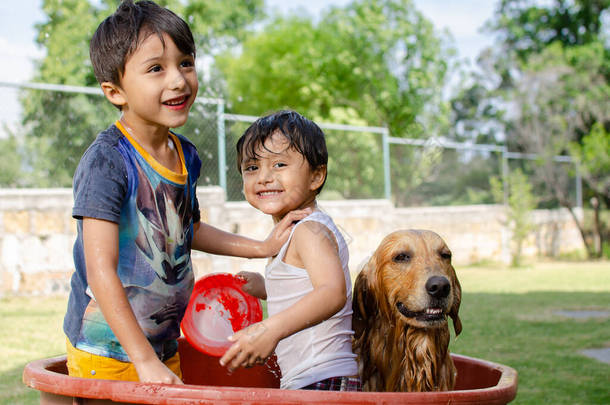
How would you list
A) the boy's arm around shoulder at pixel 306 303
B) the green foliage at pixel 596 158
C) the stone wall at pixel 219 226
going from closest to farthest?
the boy's arm around shoulder at pixel 306 303
the stone wall at pixel 219 226
the green foliage at pixel 596 158

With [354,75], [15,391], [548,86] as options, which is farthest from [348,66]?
[15,391]

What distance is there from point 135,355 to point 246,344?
330 mm

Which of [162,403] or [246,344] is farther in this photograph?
[246,344]

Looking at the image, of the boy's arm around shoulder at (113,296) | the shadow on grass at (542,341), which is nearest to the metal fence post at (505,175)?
the shadow on grass at (542,341)

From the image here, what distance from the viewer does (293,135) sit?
2193mm

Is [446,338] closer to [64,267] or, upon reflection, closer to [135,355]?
[135,355]

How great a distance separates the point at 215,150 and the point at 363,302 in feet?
26.5

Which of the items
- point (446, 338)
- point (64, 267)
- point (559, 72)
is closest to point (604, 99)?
point (559, 72)

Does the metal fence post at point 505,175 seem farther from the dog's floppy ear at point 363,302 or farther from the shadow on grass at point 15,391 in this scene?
the dog's floppy ear at point 363,302

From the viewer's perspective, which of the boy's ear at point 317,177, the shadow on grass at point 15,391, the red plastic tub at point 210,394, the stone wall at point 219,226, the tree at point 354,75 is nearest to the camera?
the red plastic tub at point 210,394

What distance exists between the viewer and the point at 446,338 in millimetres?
2070

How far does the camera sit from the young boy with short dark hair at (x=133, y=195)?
1914 mm

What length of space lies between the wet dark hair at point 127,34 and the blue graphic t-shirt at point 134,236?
210 mm

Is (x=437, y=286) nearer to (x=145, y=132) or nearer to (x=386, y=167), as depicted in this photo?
(x=145, y=132)
